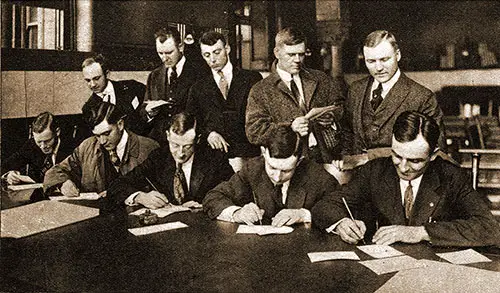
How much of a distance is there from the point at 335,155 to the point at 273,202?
504 mm

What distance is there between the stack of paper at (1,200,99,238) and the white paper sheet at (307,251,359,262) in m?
1.24

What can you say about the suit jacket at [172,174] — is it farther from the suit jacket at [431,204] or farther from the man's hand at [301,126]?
the suit jacket at [431,204]

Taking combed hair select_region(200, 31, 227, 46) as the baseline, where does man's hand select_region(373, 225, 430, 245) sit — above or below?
below

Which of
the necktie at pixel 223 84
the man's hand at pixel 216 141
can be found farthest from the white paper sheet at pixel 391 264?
the necktie at pixel 223 84

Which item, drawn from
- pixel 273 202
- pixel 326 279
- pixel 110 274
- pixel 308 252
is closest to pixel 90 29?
pixel 273 202

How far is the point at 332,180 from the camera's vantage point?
110 inches

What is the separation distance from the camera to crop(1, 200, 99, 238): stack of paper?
2.49m

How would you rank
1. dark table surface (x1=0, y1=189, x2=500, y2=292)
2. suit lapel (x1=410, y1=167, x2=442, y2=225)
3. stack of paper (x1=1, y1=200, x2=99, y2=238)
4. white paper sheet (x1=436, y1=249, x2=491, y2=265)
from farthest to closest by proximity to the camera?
stack of paper (x1=1, y1=200, x2=99, y2=238) → suit lapel (x1=410, y1=167, x2=442, y2=225) → white paper sheet (x1=436, y1=249, x2=491, y2=265) → dark table surface (x1=0, y1=189, x2=500, y2=292)

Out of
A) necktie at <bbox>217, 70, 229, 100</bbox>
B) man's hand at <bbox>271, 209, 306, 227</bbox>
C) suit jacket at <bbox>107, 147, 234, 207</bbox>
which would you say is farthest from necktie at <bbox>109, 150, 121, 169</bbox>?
man's hand at <bbox>271, 209, 306, 227</bbox>

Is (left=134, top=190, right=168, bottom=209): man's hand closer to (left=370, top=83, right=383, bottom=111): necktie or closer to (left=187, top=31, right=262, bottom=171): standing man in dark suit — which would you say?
(left=187, top=31, right=262, bottom=171): standing man in dark suit

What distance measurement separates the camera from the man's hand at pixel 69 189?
3.12 meters

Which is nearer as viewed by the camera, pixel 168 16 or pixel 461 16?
pixel 168 16

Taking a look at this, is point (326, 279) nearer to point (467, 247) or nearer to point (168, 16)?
point (467, 247)

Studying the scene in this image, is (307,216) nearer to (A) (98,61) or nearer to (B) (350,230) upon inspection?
(B) (350,230)
